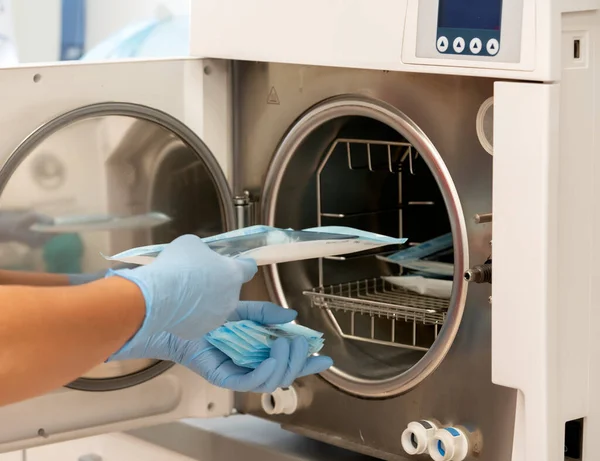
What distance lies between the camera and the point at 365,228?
6.54ft

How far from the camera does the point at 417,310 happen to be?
1677 mm

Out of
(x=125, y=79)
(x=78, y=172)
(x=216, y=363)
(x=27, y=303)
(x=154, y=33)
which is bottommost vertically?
(x=216, y=363)

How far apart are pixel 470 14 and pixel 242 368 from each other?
2.10 ft

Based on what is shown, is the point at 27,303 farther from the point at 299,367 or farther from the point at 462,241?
the point at 462,241

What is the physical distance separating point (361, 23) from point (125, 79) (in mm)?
408

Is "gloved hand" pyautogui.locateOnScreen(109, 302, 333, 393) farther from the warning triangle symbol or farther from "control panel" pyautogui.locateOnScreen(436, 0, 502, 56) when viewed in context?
"control panel" pyautogui.locateOnScreen(436, 0, 502, 56)

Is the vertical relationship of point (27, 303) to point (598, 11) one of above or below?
below

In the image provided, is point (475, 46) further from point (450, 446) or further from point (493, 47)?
point (450, 446)

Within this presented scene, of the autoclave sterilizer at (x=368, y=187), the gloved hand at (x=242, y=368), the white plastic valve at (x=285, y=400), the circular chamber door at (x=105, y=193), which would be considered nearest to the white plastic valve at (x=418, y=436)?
the autoclave sterilizer at (x=368, y=187)

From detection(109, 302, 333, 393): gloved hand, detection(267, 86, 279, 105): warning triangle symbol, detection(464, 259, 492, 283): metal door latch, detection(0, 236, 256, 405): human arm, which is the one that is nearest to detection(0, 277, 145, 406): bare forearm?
detection(0, 236, 256, 405): human arm

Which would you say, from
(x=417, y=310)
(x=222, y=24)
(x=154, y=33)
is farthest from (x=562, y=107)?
(x=154, y=33)

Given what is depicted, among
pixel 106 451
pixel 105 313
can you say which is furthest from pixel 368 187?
pixel 105 313

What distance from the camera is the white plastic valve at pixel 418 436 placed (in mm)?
1514

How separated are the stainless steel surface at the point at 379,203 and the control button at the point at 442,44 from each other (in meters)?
0.08
